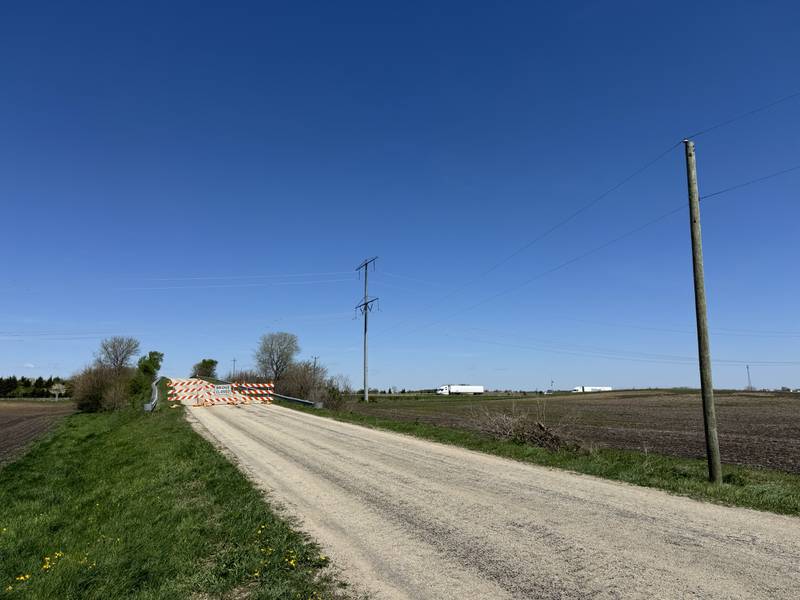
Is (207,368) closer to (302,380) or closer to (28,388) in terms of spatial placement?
(28,388)

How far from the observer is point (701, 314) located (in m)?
12.7

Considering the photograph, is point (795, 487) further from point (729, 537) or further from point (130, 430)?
point (130, 430)

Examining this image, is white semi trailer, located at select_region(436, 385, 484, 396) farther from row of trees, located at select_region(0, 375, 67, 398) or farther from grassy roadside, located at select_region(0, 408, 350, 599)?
grassy roadside, located at select_region(0, 408, 350, 599)

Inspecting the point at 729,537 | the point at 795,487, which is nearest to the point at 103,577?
the point at 729,537

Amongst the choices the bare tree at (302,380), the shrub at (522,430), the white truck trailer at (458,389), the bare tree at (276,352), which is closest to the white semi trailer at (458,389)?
the white truck trailer at (458,389)

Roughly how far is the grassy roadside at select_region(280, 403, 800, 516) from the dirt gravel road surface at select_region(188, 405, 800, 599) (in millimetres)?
757

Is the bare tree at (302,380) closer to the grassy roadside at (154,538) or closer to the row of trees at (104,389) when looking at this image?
the row of trees at (104,389)

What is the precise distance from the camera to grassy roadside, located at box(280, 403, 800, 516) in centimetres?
942

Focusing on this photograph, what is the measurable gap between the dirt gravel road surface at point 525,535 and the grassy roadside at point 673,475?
757 millimetres

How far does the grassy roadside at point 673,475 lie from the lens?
30.9 ft

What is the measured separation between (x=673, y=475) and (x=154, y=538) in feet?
39.3

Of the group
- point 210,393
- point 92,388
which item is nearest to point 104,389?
point 92,388

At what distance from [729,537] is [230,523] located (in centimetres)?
789

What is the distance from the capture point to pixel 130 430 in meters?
26.9
